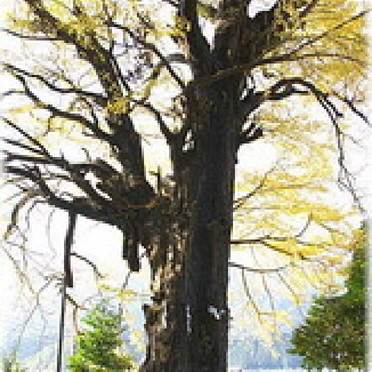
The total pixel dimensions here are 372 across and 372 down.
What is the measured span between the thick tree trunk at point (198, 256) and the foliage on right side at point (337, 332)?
3.69m

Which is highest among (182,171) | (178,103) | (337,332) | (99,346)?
(178,103)

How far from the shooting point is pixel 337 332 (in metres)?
→ 6.60

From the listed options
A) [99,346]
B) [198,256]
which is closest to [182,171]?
[198,256]

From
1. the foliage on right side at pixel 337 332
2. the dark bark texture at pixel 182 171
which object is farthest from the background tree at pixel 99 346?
the dark bark texture at pixel 182 171

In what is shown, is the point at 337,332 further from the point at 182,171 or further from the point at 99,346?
the point at 182,171

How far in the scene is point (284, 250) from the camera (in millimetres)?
3912

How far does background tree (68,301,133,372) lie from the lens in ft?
22.6

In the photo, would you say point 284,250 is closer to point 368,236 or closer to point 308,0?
point 368,236

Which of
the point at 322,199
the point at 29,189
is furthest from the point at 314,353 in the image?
the point at 29,189

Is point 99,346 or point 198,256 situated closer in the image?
point 198,256

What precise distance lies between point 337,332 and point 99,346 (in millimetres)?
2098

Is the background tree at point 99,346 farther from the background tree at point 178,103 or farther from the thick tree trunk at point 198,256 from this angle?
the thick tree trunk at point 198,256

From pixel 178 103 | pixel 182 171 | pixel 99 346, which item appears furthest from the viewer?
pixel 99 346

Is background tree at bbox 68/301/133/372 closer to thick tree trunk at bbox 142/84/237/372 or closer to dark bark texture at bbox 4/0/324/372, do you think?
dark bark texture at bbox 4/0/324/372
